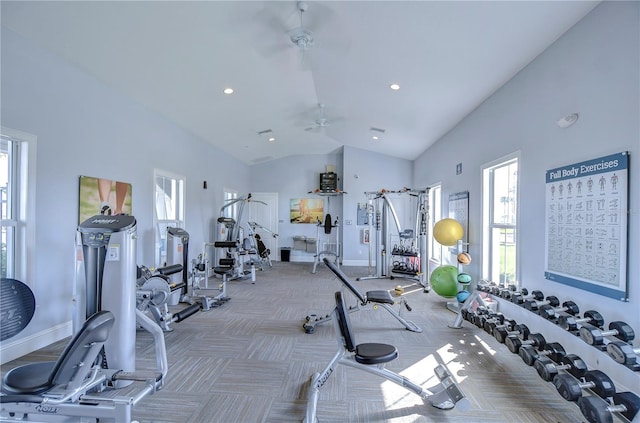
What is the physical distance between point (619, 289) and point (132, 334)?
344 cm

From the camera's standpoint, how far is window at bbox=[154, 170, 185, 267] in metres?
4.93

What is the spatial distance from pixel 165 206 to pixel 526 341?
5.21 metres

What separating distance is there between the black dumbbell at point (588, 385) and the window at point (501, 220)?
1780 mm

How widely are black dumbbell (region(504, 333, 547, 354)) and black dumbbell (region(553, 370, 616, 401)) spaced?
438 millimetres

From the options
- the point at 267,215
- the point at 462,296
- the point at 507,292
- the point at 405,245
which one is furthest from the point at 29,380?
the point at 267,215

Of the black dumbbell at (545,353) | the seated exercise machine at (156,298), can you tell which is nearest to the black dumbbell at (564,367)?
the black dumbbell at (545,353)

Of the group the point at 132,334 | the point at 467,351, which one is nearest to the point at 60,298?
the point at 132,334

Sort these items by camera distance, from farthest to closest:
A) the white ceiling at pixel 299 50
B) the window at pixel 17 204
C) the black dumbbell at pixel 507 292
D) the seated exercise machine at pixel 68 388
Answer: the black dumbbell at pixel 507 292
the window at pixel 17 204
the white ceiling at pixel 299 50
the seated exercise machine at pixel 68 388

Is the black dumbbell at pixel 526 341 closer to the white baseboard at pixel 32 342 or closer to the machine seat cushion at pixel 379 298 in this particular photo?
the machine seat cushion at pixel 379 298

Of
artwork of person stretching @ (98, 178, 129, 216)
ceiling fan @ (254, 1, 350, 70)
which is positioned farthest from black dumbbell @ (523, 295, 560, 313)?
artwork of person stretching @ (98, 178, 129, 216)

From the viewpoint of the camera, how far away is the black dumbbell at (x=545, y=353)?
2.08 metres

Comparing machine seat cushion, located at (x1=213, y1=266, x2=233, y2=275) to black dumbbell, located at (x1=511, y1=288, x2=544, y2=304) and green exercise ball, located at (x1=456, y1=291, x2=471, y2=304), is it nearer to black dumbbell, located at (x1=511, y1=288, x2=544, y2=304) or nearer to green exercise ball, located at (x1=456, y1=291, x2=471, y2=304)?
green exercise ball, located at (x1=456, y1=291, x2=471, y2=304)

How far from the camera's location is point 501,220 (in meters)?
3.97

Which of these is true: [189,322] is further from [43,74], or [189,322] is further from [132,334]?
[43,74]
